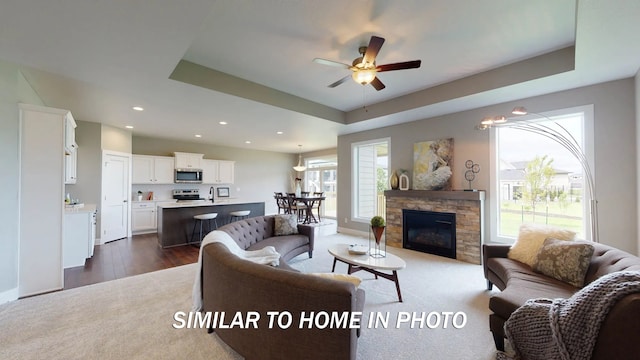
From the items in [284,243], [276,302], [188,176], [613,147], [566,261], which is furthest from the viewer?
[188,176]

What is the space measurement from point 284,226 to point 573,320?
135 inches

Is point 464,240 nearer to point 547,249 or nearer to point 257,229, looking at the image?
point 547,249

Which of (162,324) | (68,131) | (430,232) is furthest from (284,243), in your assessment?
(68,131)

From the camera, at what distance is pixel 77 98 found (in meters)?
3.71

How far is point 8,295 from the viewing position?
268 centimetres

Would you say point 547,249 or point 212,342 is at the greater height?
point 547,249

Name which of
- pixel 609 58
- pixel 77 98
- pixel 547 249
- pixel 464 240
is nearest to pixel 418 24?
pixel 609 58

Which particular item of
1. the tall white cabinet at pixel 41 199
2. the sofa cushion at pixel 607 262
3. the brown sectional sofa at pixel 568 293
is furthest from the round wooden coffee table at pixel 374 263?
the tall white cabinet at pixel 41 199

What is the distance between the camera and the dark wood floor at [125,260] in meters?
3.39

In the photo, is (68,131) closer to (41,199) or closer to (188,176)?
(41,199)

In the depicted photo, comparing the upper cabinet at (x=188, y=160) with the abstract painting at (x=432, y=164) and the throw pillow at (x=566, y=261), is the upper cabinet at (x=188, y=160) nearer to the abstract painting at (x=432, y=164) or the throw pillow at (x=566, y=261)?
the abstract painting at (x=432, y=164)

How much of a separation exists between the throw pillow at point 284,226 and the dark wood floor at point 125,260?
1.52 m

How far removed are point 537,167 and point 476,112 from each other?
1.27m

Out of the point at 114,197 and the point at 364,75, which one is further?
the point at 114,197
